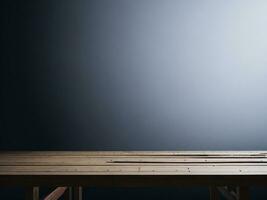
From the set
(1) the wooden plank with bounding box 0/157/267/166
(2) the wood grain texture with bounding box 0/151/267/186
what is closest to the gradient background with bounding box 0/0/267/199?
(2) the wood grain texture with bounding box 0/151/267/186

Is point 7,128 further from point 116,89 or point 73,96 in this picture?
point 116,89

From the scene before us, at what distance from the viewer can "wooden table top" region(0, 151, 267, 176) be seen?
1605mm

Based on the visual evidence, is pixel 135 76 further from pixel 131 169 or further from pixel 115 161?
pixel 131 169

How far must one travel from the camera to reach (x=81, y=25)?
2826 mm

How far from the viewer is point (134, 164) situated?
1859 millimetres

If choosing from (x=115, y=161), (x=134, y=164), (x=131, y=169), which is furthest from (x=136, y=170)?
(x=115, y=161)

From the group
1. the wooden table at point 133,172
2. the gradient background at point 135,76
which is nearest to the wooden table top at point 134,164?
the wooden table at point 133,172

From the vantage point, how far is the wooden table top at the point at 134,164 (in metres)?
1.61

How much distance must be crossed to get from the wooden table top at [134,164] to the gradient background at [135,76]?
53 cm

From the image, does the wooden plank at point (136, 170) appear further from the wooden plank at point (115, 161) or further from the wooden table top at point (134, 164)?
the wooden plank at point (115, 161)

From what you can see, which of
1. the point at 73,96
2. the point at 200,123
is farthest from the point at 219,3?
the point at 73,96

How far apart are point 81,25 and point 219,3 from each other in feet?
3.62
